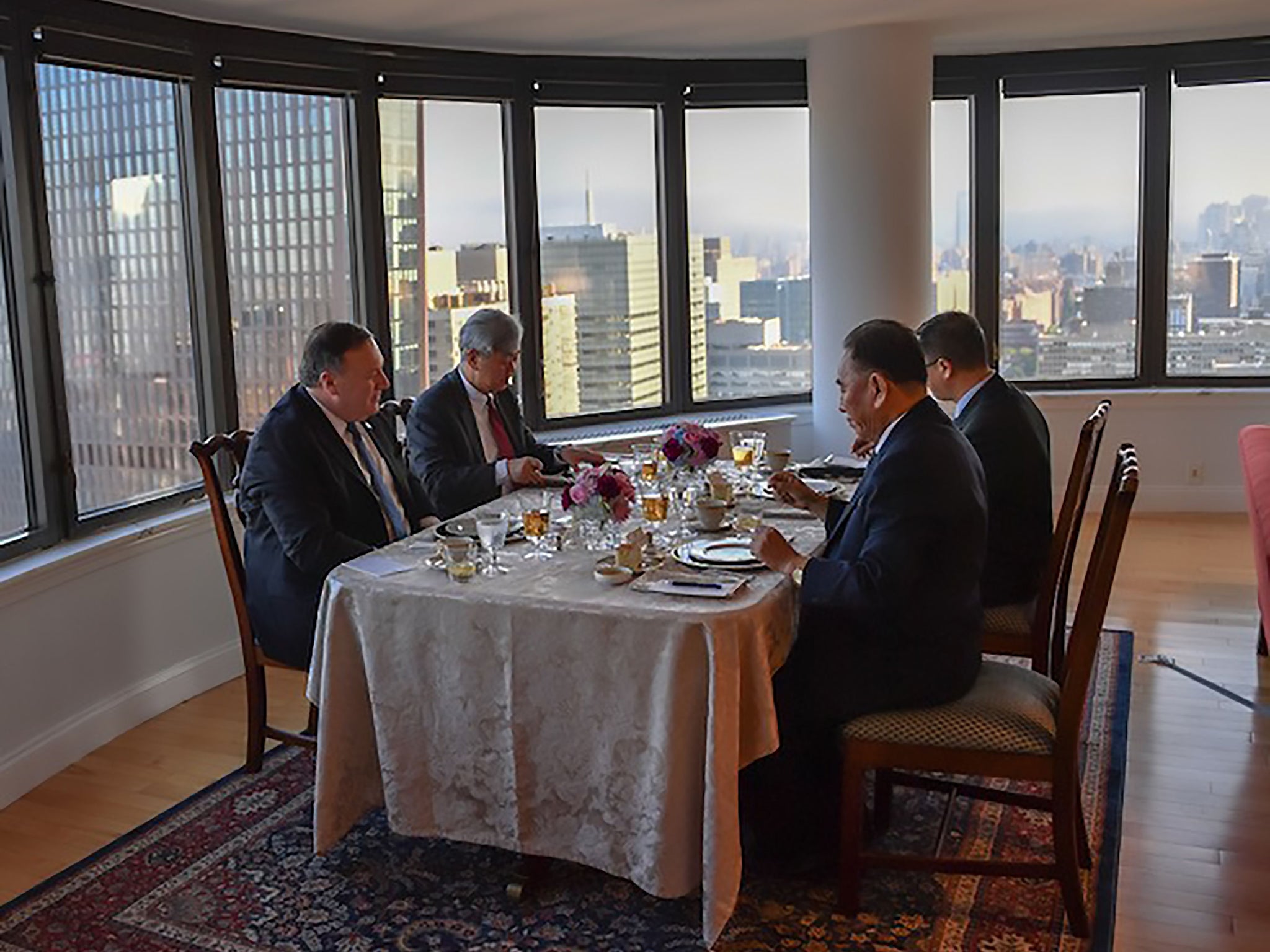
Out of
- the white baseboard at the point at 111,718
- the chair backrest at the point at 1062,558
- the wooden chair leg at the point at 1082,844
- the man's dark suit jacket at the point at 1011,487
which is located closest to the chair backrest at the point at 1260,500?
the chair backrest at the point at 1062,558

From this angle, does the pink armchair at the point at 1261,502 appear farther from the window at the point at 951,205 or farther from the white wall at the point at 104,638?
the white wall at the point at 104,638

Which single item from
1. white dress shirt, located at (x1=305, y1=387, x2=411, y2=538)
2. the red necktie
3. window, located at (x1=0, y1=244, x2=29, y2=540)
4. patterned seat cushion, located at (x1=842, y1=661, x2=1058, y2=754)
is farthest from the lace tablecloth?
window, located at (x1=0, y1=244, x2=29, y2=540)

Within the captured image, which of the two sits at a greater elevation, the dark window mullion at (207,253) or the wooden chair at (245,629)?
the dark window mullion at (207,253)

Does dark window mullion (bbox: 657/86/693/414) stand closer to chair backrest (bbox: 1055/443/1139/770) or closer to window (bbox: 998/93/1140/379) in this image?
window (bbox: 998/93/1140/379)

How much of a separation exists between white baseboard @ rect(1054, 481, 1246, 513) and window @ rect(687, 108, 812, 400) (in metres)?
1.65

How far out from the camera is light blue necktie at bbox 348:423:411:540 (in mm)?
3523

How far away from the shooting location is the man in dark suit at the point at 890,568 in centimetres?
259

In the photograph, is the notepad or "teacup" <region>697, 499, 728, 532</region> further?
"teacup" <region>697, 499, 728, 532</region>

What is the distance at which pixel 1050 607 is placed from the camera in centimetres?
340

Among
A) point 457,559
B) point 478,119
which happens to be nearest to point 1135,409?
point 478,119

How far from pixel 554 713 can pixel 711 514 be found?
0.78m

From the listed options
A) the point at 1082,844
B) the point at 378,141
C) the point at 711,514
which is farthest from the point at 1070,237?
the point at 1082,844

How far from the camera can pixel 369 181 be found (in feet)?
17.5

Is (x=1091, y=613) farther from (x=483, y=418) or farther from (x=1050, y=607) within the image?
(x=483, y=418)
